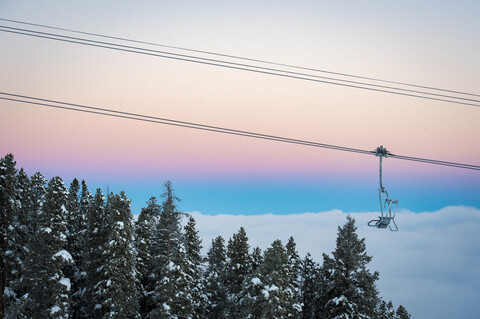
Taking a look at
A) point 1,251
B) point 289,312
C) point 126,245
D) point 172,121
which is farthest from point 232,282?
point 172,121

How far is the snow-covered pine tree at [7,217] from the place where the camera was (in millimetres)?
47438

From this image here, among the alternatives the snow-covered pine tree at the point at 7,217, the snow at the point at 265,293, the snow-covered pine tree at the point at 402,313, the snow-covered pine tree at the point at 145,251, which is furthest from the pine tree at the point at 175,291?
the snow-covered pine tree at the point at 402,313

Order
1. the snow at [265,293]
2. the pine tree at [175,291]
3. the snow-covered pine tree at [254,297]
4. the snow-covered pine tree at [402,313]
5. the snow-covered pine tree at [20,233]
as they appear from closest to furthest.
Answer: the pine tree at [175,291], the snow at [265,293], the snow-covered pine tree at [254,297], the snow-covered pine tree at [20,233], the snow-covered pine tree at [402,313]

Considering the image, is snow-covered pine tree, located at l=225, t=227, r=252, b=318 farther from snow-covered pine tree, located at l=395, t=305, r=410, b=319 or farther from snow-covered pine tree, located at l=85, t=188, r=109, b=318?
snow-covered pine tree, located at l=395, t=305, r=410, b=319

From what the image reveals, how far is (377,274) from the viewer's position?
141ft

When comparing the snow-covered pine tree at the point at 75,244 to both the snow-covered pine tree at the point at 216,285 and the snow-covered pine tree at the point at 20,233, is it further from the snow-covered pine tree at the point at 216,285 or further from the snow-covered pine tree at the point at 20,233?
the snow-covered pine tree at the point at 216,285

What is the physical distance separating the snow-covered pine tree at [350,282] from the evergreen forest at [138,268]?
0.09 m

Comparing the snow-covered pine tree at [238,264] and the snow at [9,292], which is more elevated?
the snow-covered pine tree at [238,264]

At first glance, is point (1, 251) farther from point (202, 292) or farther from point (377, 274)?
point (377, 274)

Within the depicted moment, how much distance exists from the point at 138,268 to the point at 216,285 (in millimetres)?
10732

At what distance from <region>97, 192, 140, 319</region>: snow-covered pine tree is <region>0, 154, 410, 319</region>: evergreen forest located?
84mm

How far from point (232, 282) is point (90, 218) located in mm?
16862

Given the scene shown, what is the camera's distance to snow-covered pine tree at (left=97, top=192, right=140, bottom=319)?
37.8 metres

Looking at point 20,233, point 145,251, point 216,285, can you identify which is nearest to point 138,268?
point 145,251
